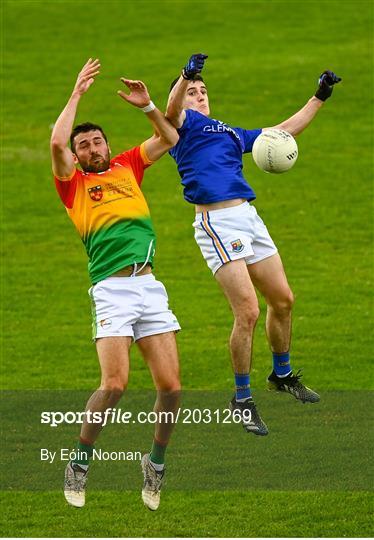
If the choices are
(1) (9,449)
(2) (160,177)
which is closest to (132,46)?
(2) (160,177)

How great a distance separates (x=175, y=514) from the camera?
1973 cm

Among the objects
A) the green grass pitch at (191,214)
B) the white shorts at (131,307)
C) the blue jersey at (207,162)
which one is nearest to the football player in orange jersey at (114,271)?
the white shorts at (131,307)

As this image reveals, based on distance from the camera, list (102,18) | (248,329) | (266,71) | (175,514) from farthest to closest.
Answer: (102,18)
(266,71)
(175,514)
(248,329)

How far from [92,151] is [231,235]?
5.39 feet

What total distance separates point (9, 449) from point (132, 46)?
909 inches

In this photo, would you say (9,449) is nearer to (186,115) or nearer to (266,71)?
(186,115)

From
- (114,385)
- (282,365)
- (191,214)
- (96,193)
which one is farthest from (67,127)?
(191,214)

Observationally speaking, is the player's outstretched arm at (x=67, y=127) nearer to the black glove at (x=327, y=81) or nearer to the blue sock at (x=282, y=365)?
the black glove at (x=327, y=81)

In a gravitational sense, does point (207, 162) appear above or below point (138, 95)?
below

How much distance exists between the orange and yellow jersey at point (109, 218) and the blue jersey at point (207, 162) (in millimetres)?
729

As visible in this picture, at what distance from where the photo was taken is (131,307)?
12.6 metres

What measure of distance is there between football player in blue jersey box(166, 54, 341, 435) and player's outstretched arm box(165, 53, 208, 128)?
0.06 feet

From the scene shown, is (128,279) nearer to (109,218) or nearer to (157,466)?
(109,218)

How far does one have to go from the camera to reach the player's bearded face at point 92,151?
12.8 metres
